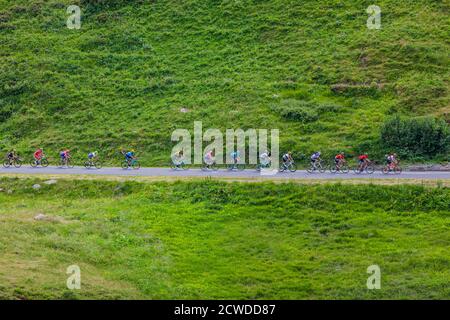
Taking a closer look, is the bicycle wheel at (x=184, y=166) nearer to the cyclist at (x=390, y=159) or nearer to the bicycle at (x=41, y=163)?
the bicycle at (x=41, y=163)

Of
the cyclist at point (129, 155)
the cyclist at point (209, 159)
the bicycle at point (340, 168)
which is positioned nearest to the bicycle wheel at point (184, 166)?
the cyclist at point (209, 159)

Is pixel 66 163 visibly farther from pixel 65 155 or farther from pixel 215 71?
pixel 215 71

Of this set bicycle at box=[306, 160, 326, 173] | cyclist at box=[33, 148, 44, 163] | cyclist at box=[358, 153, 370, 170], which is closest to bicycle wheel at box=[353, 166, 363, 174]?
cyclist at box=[358, 153, 370, 170]

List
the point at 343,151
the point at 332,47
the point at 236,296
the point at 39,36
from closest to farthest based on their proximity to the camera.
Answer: the point at 236,296 → the point at 343,151 → the point at 332,47 → the point at 39,36

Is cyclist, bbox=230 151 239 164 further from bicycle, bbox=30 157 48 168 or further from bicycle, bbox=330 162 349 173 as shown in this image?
bicycle, bbox=30 157 48 168
